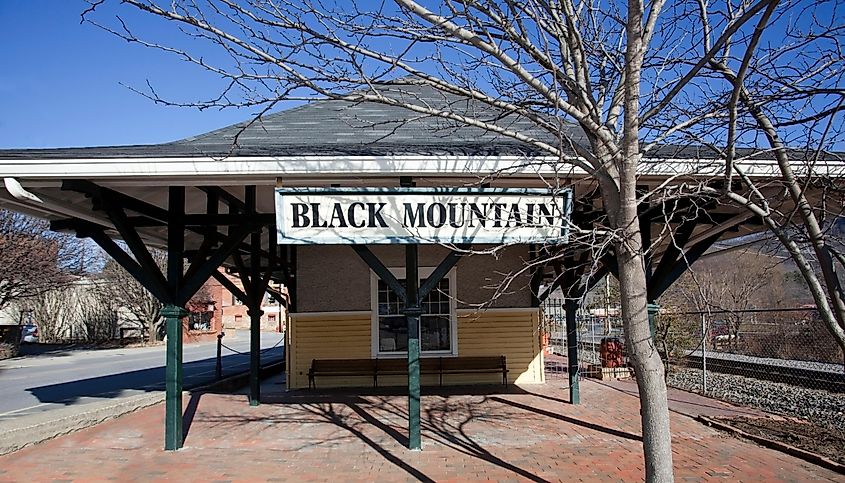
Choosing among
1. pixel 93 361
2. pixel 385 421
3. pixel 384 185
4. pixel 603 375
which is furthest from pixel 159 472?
pixel 93 361

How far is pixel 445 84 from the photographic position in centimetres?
422

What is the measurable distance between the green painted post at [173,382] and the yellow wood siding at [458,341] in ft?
17.5

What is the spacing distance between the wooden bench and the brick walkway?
81.2 inches

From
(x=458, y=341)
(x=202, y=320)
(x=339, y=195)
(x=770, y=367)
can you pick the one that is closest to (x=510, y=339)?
(x=458, y=341)

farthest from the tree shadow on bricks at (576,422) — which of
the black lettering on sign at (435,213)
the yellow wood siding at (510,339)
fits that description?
the black lettering on sign at (435,213)

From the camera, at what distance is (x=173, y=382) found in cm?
753

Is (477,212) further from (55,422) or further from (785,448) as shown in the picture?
(55,422)

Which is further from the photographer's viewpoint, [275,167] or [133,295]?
[133,295]

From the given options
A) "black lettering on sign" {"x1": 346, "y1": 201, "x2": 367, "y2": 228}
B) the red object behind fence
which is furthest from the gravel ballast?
"black lettering on sign" {"x1": 346, "y1": 201, "x2": 367, "y2": 228}

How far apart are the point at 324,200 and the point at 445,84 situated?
3.08m

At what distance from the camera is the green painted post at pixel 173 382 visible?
24.6ft

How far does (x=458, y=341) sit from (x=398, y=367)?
1.37m

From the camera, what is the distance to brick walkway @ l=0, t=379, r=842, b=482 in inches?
255

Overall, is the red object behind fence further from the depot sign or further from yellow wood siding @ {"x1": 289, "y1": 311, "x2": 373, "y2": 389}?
the depot sign
